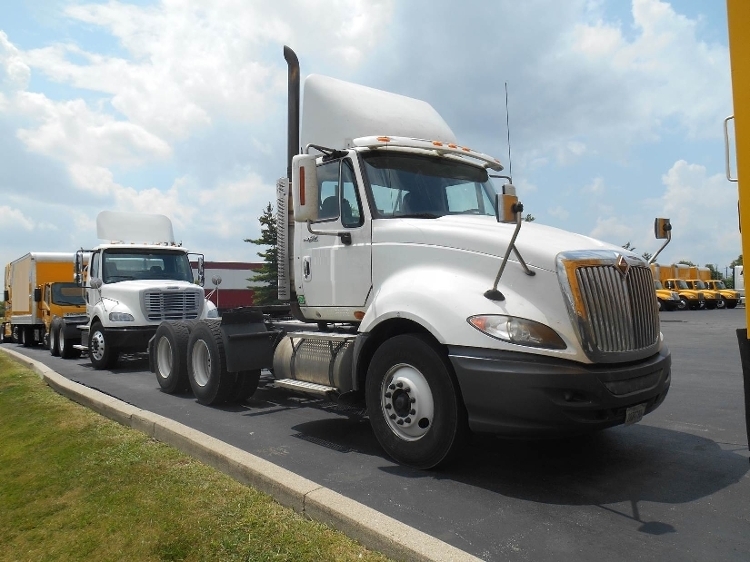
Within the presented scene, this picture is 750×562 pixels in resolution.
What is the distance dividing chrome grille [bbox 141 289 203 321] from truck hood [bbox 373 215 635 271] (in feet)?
25.8

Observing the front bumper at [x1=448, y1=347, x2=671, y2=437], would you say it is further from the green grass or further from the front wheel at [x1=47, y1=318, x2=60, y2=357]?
the front wheel at [x1=47, y1=318, x2=60, y2=357]

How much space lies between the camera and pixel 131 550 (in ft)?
11.1

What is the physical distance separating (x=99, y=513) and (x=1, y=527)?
0.64m

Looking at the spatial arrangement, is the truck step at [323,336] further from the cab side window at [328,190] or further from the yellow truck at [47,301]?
the yellow truck at [47,301]

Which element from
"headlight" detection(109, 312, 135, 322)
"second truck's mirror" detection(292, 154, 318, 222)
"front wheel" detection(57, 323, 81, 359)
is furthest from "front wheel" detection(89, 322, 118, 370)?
"second truck's mirror" detection(292, 154, 318, 222)

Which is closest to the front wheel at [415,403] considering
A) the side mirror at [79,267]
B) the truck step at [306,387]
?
the truck step at [306,387]

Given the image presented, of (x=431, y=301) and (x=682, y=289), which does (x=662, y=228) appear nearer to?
(x=431, y=301)

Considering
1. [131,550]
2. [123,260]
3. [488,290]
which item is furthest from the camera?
[123,260]

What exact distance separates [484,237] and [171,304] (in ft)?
29.8

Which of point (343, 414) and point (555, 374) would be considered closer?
point (555, 374)

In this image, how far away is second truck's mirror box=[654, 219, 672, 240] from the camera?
4.93m

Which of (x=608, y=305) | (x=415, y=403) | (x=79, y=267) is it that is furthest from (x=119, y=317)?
(x=608, y=305)

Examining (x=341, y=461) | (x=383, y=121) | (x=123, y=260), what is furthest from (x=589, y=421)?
(x=123, y=260)

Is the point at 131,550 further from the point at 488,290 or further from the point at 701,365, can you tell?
the point at 701,365
